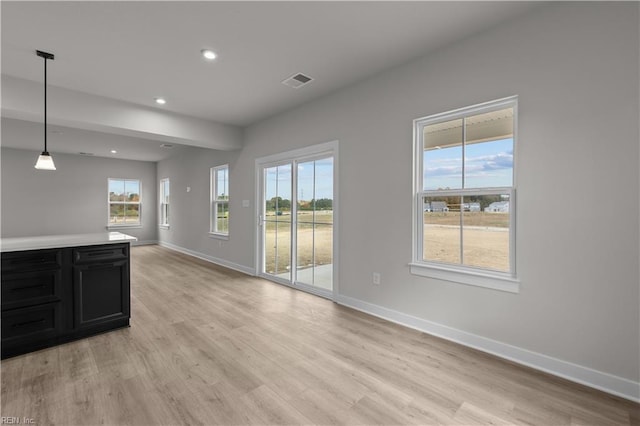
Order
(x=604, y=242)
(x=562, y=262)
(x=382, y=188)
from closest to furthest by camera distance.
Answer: (x=604, y=242) < (x=562, y=262) < (x=382, y=188)

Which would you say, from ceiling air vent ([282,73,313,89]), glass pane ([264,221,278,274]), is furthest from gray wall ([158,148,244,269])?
ceiling air vent ([282,73,313,89])

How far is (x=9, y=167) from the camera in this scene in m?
7.20

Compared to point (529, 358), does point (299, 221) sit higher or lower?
higher

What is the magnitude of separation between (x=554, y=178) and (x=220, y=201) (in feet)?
19.3

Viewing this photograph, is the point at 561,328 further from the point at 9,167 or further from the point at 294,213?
the point at 9,167

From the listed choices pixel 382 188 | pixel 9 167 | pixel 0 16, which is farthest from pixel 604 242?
pixel 9 167

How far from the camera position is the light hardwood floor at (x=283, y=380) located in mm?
1756

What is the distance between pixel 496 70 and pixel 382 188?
4.87 feet

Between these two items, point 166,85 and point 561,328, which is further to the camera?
point 166,85

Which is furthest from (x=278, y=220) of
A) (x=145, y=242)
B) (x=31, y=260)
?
(x=145, y=242)

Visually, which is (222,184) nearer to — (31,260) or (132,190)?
(31,260)

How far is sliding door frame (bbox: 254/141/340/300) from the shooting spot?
12.7ft

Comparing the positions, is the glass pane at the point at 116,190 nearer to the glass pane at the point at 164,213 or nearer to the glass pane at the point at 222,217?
the glass pane at the point at 164,213

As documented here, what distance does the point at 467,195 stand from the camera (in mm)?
2689
